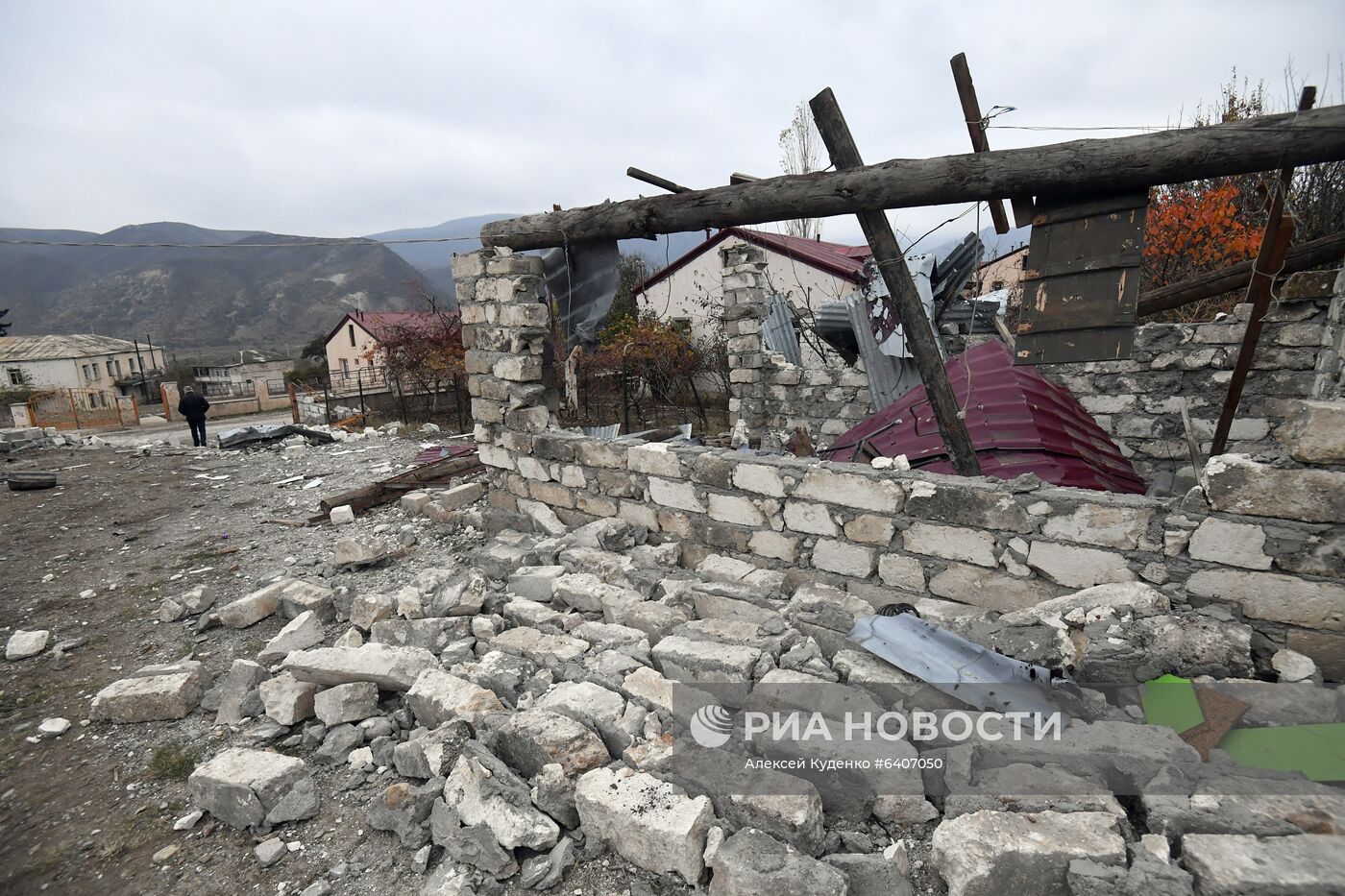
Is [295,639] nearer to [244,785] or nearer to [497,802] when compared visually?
[244,785]

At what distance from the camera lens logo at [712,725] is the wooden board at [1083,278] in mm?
2762

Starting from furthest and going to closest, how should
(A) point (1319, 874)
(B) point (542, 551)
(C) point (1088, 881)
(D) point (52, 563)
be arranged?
(D) point (52, 563)
(B) point (542, 551)
(C) point (1088, 881)
(A) point (1319, 874)

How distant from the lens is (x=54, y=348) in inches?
1606

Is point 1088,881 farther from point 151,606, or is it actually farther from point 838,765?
point 151,606

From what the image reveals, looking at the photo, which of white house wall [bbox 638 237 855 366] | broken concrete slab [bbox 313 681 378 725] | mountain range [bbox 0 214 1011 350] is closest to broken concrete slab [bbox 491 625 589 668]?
broken concrete slab [bbox 313 681 378 725]

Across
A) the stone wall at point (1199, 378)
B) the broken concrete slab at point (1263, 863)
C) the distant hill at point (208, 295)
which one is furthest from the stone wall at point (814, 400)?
the distant hill at point (208, 295)

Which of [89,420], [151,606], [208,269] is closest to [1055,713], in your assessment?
[151,606]

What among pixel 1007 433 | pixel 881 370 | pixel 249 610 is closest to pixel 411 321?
pixel 881 370

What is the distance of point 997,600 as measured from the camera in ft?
11.0

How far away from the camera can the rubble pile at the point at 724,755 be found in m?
1.94

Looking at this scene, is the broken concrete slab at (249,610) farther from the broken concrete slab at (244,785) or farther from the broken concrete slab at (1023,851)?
the broken concrete slab at (1023,851)

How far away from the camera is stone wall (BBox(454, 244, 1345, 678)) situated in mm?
2625

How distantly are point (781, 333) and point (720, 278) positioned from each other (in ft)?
30.6

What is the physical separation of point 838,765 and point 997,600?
1.56 meters
